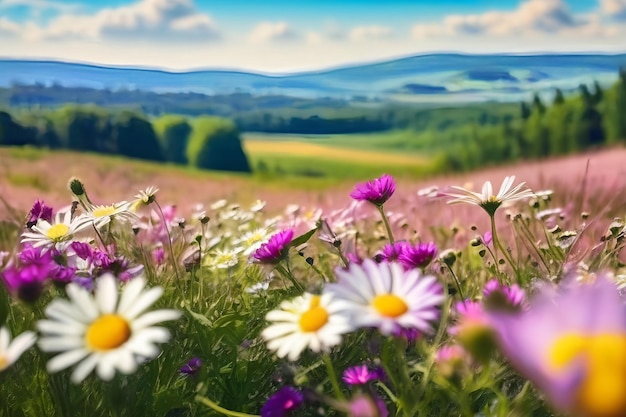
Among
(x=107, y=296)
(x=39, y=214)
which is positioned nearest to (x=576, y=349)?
(x=107, y=296)

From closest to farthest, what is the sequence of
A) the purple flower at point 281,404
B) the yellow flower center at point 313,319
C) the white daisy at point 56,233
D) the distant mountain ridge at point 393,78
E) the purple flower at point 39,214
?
the yellow flower center at point 313,319
the purple flower at point 281,404
the white daisy at point 56,233
the purple flower at point 39,214
the distant mountain ridge at point 393,78

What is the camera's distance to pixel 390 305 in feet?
1.65

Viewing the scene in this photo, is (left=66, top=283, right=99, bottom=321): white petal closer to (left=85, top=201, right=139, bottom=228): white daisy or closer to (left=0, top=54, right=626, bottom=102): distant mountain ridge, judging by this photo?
(left=85, top=201, right=139, bottom=228): white daisy

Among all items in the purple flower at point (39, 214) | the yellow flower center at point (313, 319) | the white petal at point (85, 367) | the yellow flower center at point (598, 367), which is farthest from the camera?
the purple flower at point (39, 214)

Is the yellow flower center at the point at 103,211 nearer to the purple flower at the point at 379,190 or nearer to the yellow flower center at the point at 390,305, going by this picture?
the purple flower at the point at 379,190

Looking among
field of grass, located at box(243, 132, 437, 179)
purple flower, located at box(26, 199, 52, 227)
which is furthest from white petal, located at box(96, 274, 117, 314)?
field of grass, located at box(243, 132, 437, 179)

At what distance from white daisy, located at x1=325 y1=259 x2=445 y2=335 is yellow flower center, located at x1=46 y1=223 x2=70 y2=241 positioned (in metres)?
0.38

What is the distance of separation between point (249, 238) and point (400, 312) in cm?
50

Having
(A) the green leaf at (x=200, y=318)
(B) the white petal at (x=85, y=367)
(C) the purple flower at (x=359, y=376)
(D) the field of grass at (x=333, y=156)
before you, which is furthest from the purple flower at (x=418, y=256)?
(D) the field of grass at (x=333, y=156)

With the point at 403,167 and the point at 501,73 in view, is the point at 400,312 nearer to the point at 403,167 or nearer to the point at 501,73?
the point at 403,167

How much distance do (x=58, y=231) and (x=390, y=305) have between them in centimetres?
46

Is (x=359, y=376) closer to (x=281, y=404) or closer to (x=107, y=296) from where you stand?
(x=281, y=404)

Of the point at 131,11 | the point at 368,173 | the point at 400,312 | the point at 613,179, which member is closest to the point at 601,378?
the point at 400,312

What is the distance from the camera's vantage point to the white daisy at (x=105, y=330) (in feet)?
1.47
